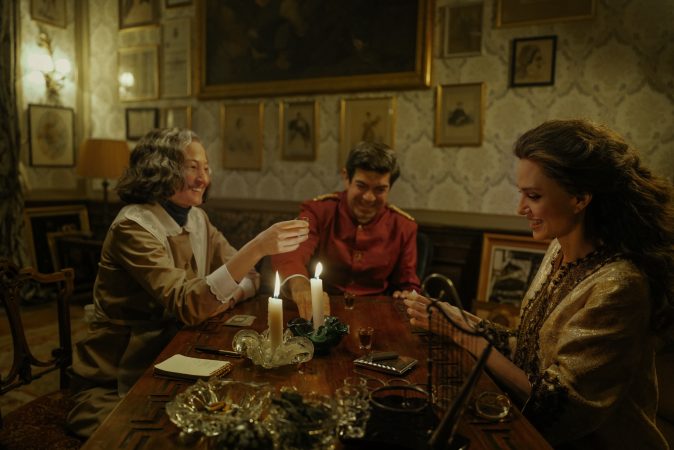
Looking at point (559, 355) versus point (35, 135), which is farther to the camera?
point (35, 135)

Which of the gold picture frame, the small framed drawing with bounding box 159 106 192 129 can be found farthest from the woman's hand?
the gold picture frame

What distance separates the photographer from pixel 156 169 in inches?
84.7

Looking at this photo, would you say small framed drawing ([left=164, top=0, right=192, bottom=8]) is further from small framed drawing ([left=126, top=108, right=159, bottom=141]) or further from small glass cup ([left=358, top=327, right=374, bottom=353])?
small glass cup ([left=358, top=327, right=374, bottom=353])

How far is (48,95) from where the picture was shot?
5281mm

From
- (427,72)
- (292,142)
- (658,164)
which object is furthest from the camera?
(292,142)

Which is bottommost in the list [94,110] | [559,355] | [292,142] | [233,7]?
[559,355]

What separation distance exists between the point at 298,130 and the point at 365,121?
68 cm

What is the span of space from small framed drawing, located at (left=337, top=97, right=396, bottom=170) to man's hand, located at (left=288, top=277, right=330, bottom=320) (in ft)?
7.04

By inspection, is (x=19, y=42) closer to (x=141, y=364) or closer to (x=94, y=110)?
(x=94, y=110)

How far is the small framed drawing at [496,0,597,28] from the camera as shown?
11.4 feet

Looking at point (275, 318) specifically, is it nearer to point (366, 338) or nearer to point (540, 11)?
point (366, 338)

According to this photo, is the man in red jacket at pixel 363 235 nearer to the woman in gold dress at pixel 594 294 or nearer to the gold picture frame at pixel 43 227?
the woman in gold dress at pixel 594 294

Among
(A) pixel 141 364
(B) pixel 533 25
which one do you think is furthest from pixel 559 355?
(B) pixel 533 25

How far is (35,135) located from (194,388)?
16.6 ft
